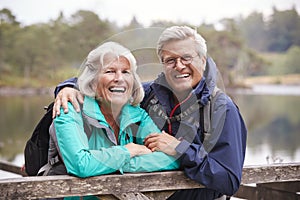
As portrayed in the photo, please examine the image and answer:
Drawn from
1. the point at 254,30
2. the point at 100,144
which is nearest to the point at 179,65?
the point at 100,144

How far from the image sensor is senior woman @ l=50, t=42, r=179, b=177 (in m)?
2.04

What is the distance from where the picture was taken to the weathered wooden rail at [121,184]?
1930mm

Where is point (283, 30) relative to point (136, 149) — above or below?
above

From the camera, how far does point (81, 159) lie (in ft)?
6.58

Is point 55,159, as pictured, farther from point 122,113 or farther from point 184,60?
point 184,60

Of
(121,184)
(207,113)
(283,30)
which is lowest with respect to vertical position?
(121,184)

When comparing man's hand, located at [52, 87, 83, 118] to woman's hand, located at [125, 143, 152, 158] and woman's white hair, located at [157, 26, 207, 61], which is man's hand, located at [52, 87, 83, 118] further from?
woman's white hair, located at [157, 26, 207, 61]

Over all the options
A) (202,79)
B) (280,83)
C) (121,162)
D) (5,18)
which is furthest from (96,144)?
(280,83)

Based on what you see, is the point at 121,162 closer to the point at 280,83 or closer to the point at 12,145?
the point at 12,145

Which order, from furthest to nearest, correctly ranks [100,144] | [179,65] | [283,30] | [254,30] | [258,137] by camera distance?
[254,30] → [283,30] → [258,137] → [179,65] → [100,144]

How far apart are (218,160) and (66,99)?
0.63 m

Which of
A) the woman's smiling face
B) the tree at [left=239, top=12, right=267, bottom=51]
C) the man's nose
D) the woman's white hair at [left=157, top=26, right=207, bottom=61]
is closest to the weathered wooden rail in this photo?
the woman's smiling face

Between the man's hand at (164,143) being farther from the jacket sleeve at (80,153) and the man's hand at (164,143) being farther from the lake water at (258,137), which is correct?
the lake water at (258,137)

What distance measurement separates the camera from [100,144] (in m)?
2.14
